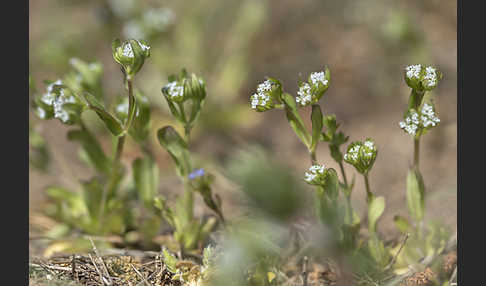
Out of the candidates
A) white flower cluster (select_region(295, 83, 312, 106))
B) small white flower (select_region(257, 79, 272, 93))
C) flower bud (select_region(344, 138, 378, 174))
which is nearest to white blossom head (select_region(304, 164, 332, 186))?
flower bud (select_region(344, 138, 378, 174))

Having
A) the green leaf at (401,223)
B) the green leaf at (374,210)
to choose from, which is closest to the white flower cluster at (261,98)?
the green leaf at (374,210)

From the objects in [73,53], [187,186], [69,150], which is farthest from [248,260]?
[73,53]

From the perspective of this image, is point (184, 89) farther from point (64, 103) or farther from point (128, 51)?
point (64, 103)

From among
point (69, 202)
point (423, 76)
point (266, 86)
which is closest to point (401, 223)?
point (423, 76)

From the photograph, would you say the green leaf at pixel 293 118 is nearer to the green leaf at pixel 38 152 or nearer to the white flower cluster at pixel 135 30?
the green leaf at pixel 38 152

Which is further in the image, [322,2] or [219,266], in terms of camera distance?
[322,2]

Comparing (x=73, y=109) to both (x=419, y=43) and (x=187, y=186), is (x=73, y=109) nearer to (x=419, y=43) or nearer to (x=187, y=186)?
(x=187, y=186)

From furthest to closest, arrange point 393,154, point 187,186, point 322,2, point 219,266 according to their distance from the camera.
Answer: point 322,2, point 393,154, point 187,186, point 219,266
